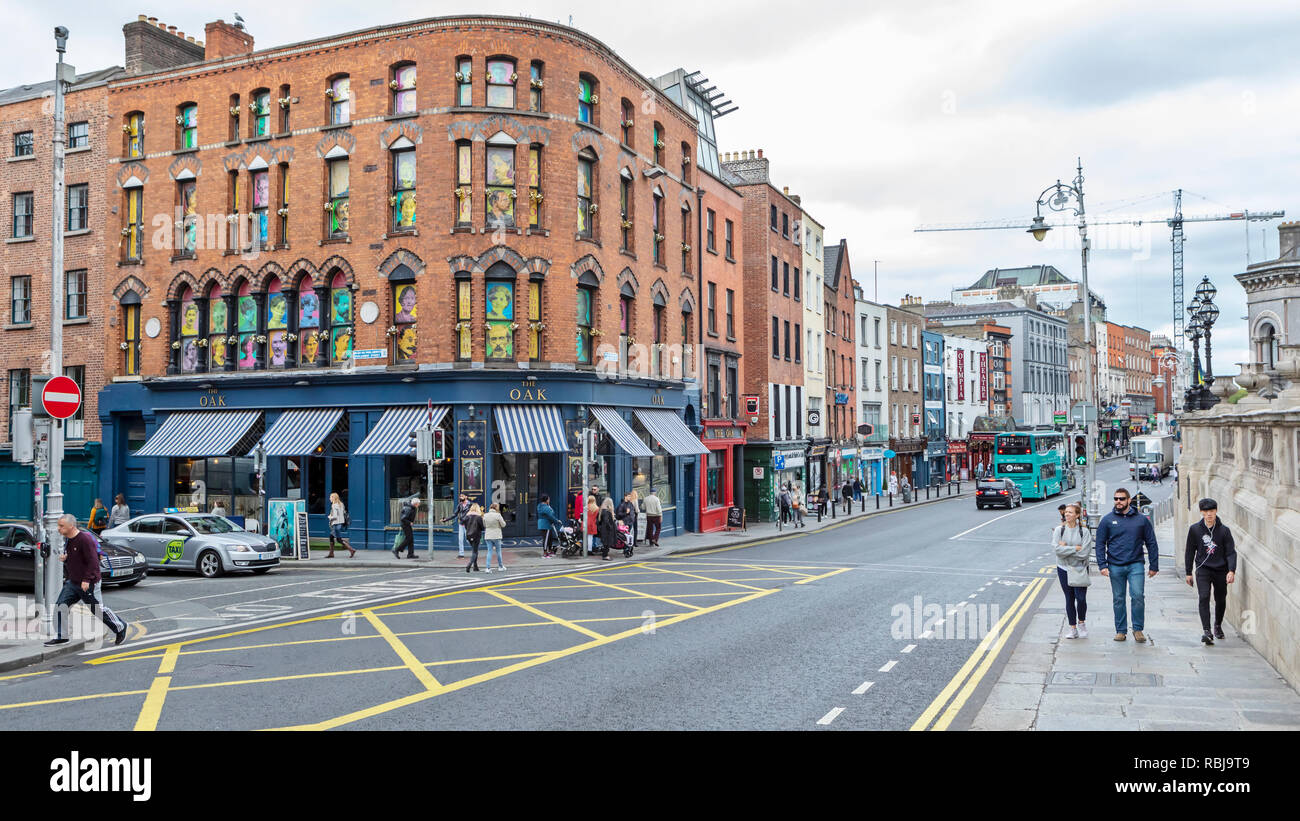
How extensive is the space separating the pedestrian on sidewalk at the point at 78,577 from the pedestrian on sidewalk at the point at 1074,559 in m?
13.0

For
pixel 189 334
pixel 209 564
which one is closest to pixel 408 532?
pixel 209 564

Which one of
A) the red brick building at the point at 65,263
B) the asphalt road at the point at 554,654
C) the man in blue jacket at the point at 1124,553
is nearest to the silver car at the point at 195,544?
the asphalt road at the point at 554,654

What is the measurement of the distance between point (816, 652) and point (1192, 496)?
38.1 feet

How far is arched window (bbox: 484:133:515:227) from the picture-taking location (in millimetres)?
29078

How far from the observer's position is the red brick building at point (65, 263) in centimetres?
3488

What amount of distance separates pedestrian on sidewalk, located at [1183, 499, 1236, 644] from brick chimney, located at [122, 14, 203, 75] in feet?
114

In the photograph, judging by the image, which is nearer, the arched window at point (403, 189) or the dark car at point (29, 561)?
the dark car at point (29, 561)

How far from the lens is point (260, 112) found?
1264 inches

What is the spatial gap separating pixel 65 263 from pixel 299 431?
1268cm

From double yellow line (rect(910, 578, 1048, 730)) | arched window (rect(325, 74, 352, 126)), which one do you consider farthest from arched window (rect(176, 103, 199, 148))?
double yellow line (rect(910, 578, 1048, 730))

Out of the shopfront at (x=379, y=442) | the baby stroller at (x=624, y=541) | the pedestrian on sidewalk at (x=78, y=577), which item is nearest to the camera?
the pedestrian on sidewalk at (x=78, y=577)

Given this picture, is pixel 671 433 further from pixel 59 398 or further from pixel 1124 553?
pixel 1124 553

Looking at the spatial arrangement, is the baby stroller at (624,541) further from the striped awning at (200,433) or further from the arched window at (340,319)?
the striped awning at (200,433)
